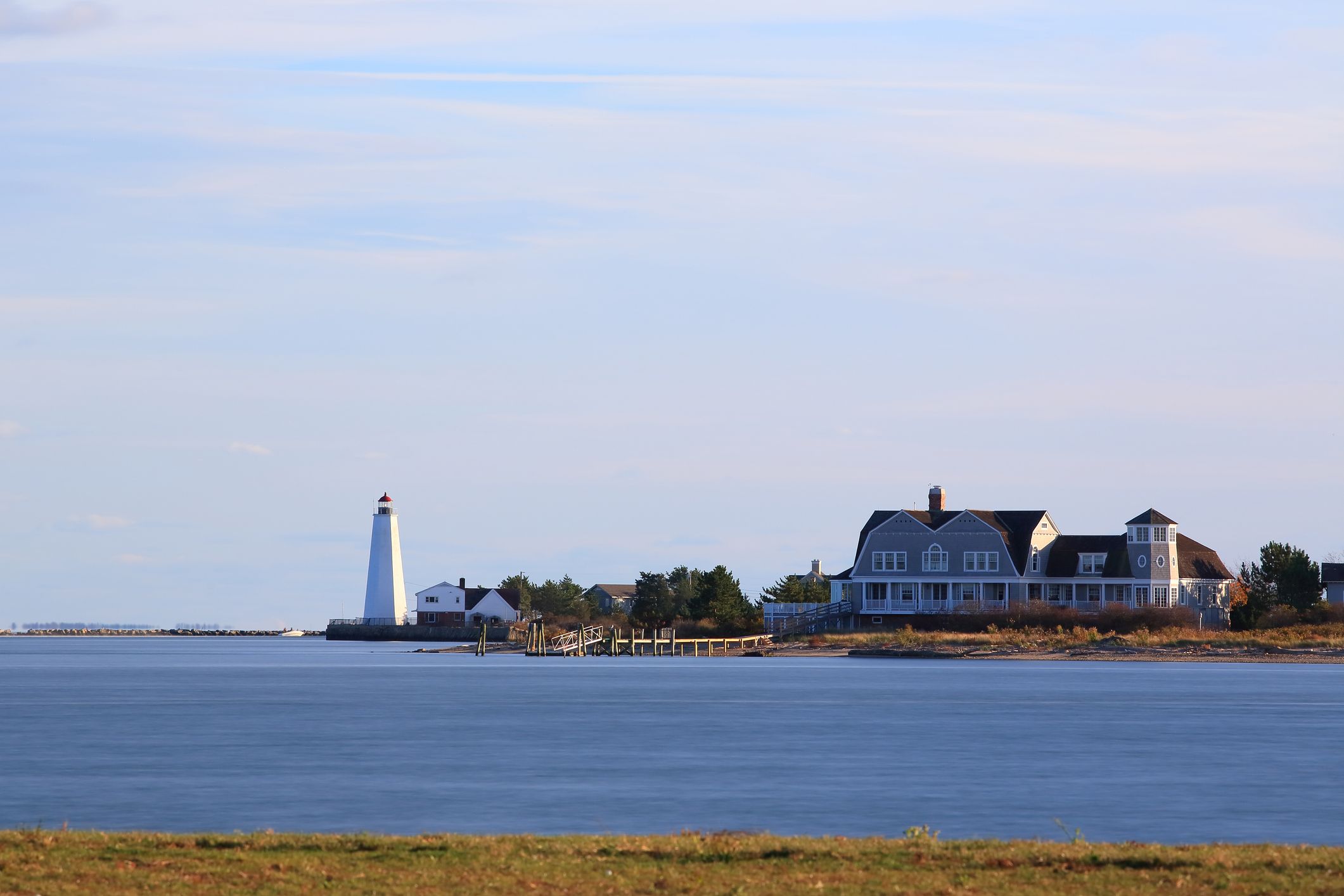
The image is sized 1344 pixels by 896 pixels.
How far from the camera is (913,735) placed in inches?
1747

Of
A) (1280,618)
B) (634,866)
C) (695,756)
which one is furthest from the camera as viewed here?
(1280,618)

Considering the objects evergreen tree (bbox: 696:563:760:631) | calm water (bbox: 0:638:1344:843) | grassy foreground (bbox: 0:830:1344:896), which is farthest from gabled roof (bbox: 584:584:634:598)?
grassy foreground (bbox: 0:830:1344:896)

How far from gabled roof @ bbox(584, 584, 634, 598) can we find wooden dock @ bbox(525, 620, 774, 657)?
124 feet

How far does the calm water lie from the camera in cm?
2656

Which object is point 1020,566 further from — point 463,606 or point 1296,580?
point 463,606

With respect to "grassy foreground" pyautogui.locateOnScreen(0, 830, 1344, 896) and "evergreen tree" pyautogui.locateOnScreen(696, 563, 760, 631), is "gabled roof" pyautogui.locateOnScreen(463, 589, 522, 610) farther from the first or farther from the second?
"grassy foreground" pyautogui.locateOnScreen(0, 830, 1344, 896)

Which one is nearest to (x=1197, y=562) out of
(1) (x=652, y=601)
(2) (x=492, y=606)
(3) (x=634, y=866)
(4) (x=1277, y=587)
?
(4) (x=1277, y=587)

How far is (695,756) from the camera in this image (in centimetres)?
3825

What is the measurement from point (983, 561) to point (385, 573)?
189 feet

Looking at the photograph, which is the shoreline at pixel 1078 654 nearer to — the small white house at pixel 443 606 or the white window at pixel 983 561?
the white window at pixel 983 561

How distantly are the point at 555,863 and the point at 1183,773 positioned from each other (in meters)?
20.8

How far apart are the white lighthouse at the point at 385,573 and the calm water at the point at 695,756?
192ft

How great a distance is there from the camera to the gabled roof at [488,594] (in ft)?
484

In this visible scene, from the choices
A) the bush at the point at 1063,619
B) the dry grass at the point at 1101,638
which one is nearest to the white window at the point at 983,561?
the bush at the point at 1063,619
